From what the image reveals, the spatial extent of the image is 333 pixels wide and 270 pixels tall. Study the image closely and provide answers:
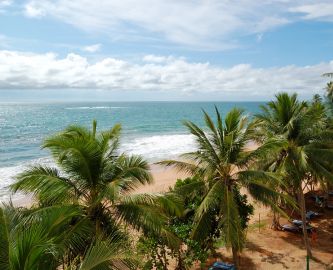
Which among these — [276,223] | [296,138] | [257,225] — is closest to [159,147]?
[257,225]

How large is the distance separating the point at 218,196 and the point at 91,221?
4221 millimetres

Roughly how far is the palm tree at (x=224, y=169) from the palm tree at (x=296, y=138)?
2261mm

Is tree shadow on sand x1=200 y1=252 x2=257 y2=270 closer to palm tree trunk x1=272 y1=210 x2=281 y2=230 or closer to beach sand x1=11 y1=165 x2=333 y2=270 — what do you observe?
beach sand x1=11 y1=165 x2=333 y2=270

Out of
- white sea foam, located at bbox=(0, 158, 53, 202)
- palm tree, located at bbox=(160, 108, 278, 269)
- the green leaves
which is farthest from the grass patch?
the green leaves

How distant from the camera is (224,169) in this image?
1195cm

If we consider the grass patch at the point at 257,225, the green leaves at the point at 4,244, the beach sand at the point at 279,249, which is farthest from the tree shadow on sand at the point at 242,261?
the green leaves at the point at 4,244

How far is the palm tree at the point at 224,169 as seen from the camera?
11352 millimetres

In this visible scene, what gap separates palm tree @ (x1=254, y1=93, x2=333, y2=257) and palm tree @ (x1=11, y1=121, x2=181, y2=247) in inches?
256

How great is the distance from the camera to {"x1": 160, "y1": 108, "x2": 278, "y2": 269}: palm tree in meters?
11.4

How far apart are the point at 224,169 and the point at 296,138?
15.1ft

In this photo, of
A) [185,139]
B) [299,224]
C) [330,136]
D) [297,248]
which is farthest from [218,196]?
[185,139]

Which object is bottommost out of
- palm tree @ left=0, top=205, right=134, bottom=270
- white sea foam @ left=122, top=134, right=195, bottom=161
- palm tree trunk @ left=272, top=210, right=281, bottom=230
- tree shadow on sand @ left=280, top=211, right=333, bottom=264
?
tree shadow on sand @ left=280, top=211, right=333, bottom=264

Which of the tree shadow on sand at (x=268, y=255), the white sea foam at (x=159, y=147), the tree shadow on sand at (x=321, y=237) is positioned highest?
the white sea foam at (x=159, y=147)

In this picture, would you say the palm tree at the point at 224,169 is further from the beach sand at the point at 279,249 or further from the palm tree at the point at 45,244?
the palm tree at the point at 45,244
